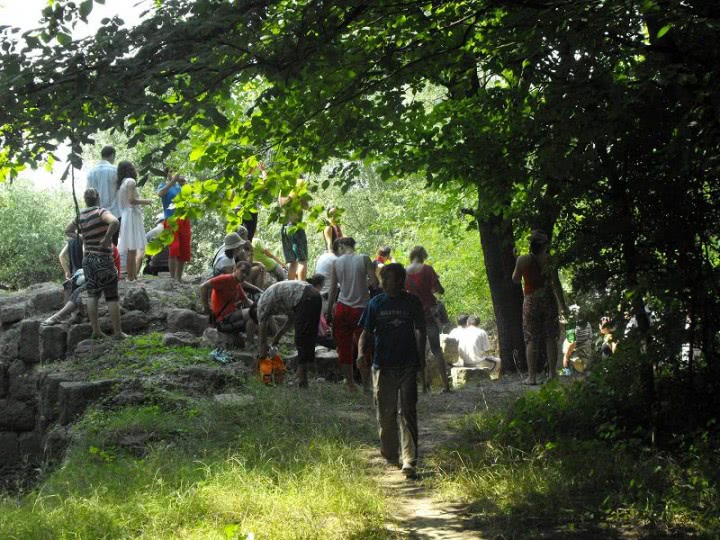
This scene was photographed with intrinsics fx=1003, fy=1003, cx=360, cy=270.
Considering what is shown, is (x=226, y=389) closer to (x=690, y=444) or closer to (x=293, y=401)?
(x=293, y=401)

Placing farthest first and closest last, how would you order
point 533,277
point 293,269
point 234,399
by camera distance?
point 293,269 < point 533,277 < point 234,399

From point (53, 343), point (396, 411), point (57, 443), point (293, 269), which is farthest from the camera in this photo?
point (293, 269)

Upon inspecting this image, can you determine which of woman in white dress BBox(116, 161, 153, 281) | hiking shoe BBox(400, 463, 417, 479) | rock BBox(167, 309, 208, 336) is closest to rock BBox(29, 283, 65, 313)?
woman in white dress BBox(116, 161, 153, 281)

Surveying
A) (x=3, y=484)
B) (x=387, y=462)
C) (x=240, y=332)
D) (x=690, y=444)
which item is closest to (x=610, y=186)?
(x=690, y=444)

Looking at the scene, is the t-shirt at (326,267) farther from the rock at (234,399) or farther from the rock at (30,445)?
the rock at (30,445)

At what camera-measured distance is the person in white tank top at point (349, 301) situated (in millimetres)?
13055

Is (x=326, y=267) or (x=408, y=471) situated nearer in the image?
(x=408, y=471)

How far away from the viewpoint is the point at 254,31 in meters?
7.80

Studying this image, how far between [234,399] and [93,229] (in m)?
3.50

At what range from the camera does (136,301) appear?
51.2 ft

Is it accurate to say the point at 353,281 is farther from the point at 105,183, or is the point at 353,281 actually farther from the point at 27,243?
the point at 27,243

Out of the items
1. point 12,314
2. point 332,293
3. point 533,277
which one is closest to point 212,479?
point 332,293

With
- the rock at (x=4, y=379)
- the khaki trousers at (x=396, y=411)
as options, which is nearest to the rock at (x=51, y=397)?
the rock at (x=4, y=379)

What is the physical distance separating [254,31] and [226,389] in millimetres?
5488
